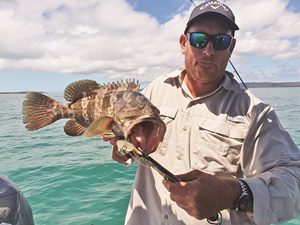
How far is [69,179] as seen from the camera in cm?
984

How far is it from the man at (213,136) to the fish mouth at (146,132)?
0.06 feet

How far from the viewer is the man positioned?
2590 millimetres

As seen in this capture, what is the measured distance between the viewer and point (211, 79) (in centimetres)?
315

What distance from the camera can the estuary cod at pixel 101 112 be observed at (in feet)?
8.21

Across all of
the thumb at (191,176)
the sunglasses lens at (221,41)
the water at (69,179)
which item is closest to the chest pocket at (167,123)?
the sunglasses lens at (221,41)

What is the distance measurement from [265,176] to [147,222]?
1.43 metres

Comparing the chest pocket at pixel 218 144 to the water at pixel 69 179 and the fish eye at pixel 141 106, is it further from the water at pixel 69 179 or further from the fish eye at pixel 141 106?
the water at pixel 69 179

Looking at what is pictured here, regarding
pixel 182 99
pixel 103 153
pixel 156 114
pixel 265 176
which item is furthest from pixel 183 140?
pixel 103 153

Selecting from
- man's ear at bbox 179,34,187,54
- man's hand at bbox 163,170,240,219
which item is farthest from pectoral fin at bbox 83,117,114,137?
man's ear at bbox 179,34,187,54

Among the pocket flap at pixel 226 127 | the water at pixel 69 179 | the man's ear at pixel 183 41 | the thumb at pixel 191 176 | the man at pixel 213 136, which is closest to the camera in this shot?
the thumb at pixel 191 176

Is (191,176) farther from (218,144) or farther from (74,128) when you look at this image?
(74,128)

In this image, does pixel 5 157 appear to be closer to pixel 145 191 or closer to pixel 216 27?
pixel 145 191

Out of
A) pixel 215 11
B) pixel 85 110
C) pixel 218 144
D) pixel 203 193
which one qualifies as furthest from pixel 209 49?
pixel 203 193

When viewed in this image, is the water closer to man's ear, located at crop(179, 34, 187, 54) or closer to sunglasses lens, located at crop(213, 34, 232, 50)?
man's ear, located at crop(179, 34, 187, 54)
